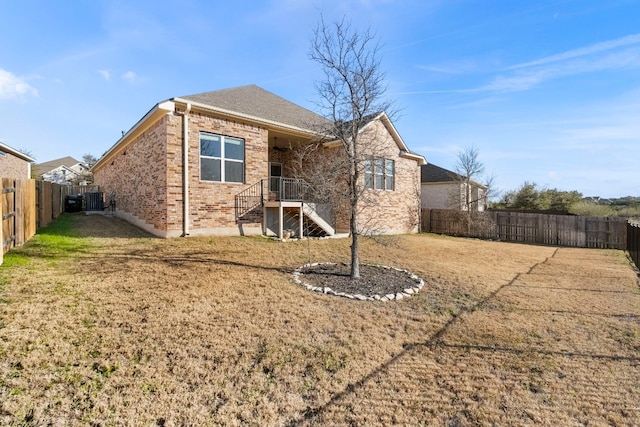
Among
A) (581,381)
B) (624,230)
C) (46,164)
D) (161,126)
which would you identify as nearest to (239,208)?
(161,126)

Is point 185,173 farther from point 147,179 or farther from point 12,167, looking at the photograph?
point 12,167

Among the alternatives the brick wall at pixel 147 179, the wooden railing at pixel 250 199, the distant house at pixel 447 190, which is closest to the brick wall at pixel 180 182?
the brick wall at pixel 147 179

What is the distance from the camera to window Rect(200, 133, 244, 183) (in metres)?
9.80

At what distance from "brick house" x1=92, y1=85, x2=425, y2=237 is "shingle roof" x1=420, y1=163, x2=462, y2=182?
30.2 feet

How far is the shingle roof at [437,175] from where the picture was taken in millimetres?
20830

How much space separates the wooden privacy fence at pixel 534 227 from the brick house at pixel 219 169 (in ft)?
19.6

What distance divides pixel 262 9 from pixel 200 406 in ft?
32.5

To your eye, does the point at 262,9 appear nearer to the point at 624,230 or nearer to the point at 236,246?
the point at 236,246

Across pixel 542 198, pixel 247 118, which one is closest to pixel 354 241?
pixel 247 118

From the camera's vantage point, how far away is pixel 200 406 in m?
2.44

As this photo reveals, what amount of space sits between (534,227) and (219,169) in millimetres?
16006

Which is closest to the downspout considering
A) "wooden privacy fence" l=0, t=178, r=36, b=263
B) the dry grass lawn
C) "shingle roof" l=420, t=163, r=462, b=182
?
the dry grass lawn

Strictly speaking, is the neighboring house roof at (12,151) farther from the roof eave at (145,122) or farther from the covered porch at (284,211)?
Result: the covered porch at (284,211)

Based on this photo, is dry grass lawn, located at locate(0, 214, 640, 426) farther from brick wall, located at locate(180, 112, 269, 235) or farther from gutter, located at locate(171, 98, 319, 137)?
gutter, located at locate(171, 98, 319, 137)
